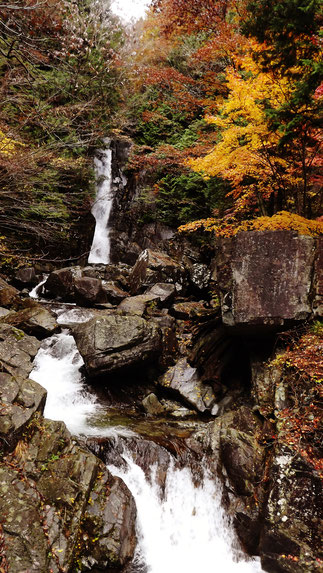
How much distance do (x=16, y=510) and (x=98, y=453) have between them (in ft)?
6.56

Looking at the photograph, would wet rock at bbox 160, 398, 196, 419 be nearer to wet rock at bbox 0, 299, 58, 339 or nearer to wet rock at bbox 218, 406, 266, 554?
wet rock at bbox 218, 406, 266, 554

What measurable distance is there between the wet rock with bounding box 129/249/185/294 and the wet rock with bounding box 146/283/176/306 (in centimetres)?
53

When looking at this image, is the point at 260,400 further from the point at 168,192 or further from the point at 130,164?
the point at 130,164

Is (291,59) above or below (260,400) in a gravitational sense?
above

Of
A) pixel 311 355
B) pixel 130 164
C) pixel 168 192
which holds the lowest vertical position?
pixel 311 355

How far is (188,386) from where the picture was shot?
8734 millimetres

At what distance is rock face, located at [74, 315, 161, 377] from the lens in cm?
836

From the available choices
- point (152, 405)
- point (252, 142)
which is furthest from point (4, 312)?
point (252, 142)

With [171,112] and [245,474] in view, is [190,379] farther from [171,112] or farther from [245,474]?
[171,112]

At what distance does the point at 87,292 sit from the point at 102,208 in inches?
354

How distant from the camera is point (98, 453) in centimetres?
594

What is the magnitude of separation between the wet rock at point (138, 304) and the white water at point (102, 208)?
7167 millimetres

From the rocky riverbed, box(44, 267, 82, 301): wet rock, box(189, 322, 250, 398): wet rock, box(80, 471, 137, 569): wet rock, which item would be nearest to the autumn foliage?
the rocky riverbed

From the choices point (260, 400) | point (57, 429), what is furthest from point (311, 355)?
point (57, 429)
